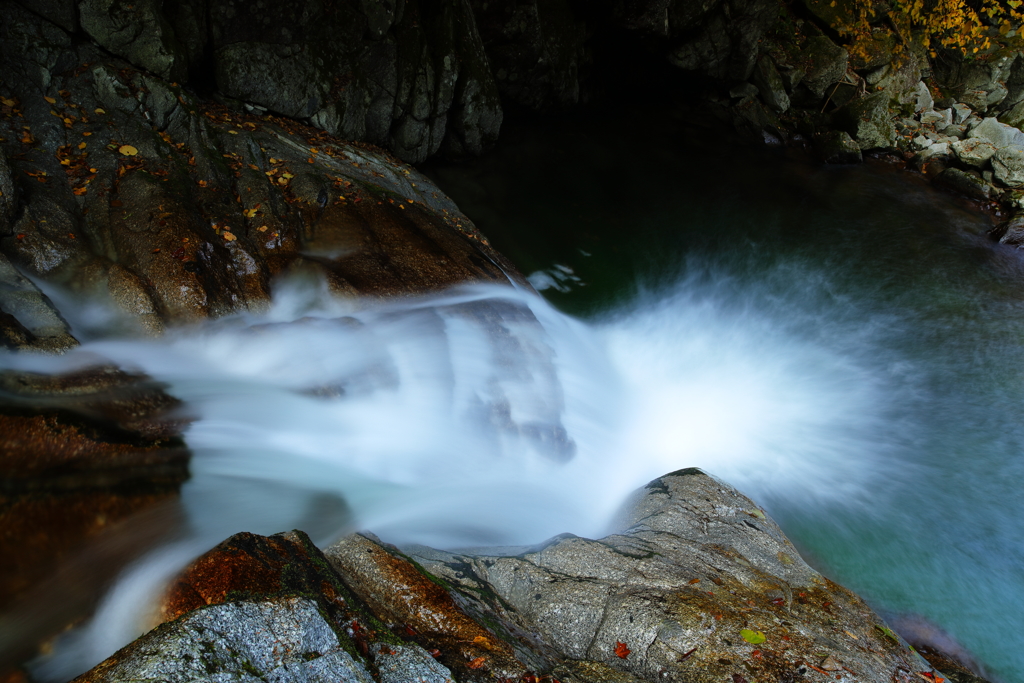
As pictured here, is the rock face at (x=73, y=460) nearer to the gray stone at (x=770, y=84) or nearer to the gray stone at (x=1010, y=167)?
the gray stone at (x=770, y=84)

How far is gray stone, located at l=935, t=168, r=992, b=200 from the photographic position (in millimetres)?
15672

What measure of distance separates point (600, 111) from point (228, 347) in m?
17.6

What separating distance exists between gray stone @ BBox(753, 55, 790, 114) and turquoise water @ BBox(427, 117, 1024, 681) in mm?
2037

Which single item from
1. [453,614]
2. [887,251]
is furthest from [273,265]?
[887,251]

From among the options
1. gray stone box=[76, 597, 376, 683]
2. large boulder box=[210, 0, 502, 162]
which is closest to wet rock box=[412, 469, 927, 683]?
gray stone box=[76, 597, 376, 683]

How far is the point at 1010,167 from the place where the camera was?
52.0 ft

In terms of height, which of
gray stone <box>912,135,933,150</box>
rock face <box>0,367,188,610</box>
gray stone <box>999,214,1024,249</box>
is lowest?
rock face <box>0,367,188,610</box>

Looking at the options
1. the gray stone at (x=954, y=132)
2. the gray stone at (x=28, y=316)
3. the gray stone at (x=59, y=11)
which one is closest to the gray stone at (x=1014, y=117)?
the gray stone at (x=954, y=132)

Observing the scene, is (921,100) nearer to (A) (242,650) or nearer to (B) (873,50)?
(B) (873,50)

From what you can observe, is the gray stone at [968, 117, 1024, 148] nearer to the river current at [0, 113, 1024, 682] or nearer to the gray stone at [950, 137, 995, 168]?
the gray stone at [950, 137, 995, 168]

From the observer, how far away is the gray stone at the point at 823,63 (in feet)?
58.9

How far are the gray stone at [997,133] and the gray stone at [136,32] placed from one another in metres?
22.9

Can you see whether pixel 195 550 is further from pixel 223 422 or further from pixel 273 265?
pixel 273 265

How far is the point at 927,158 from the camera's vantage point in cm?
1744
